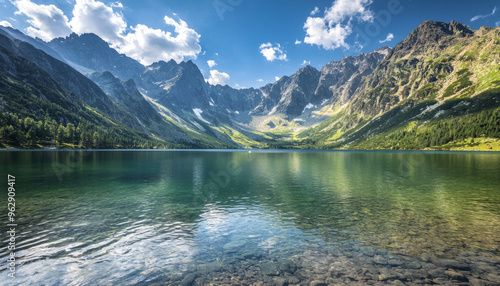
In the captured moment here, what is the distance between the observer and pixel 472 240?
1841 centimetres

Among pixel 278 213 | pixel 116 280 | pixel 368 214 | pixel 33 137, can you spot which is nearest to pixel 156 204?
pixel 278 213

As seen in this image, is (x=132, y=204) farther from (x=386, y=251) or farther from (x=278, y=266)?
(x=386, y=251)

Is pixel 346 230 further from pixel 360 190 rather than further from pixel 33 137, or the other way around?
pixel 33 137

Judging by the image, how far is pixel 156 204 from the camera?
31484 mm

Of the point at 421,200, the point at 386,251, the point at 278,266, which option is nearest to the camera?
the point at 278,266

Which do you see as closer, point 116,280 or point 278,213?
point 116,280

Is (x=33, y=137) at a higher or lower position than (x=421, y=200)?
higher

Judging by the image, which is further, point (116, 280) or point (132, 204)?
point (132, 204)

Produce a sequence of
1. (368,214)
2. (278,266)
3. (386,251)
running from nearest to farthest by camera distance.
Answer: (278,266), (386,251), (368,214)

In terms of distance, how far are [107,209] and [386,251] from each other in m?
30.4

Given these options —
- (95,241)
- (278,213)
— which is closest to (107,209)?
(95,241)

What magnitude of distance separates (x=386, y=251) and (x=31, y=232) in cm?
2918

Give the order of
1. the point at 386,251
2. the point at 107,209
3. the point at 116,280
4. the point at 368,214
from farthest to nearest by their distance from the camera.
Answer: the point at 107,209
the point at 368,214
the point at 386,251
the point at 116,280

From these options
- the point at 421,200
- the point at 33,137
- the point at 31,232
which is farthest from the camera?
the point at 33,137
